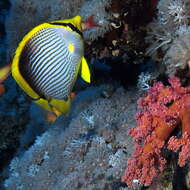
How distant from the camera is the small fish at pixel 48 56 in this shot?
1.72 m

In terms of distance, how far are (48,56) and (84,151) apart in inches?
39.7

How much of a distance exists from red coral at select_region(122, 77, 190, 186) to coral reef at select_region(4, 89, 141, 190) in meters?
0.21

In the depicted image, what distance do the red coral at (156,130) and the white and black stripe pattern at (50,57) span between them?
0.58 metres

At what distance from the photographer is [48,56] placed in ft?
5.75

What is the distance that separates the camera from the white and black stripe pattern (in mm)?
1735

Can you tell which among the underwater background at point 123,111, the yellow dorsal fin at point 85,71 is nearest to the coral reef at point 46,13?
the underwater background at point 123,111

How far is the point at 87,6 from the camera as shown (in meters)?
3.05

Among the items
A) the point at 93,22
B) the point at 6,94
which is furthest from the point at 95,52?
the point at 6,94

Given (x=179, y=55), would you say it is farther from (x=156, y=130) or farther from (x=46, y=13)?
(x=46, y=13)

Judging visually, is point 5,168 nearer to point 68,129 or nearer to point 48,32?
point 68,129

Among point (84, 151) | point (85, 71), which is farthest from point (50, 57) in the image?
point (84, 151)

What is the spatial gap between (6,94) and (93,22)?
9.41 ft

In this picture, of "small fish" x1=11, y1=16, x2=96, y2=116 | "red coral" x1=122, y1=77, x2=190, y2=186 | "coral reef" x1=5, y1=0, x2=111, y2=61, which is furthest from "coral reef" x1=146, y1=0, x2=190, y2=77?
"small fish" x1=11, y1=16, x2=96, y2=116

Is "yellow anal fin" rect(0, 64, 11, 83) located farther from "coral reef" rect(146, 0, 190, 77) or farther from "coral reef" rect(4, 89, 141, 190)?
"coral reef" rect(146, 0, 190, 77)
